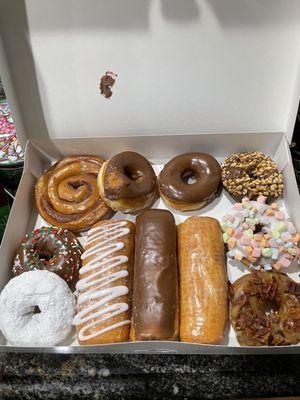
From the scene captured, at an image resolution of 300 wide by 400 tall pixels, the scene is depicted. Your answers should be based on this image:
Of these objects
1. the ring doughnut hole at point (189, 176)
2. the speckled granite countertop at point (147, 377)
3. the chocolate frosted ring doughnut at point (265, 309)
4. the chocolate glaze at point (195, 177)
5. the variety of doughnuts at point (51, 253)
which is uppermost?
the chocolate glaze at point (195, 177)

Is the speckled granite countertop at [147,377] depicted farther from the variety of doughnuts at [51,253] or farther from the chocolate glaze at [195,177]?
the chocolate glaze at [195,177]

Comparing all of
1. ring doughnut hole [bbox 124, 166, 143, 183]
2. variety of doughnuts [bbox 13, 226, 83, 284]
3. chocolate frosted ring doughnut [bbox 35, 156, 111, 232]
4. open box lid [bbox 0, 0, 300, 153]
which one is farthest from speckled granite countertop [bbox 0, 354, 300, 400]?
open box lid [bbox 0, 0, 300, 153]

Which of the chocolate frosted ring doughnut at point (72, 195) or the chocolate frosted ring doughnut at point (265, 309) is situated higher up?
the chocolate frosted ring doughnut at point (72, 195)

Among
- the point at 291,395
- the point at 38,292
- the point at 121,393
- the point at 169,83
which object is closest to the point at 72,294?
the point at 38,292

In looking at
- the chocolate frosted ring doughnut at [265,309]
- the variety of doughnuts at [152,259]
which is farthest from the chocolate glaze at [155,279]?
the chocolate frosted ring doughnut at [265,309]

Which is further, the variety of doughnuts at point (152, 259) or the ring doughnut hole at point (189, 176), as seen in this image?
the ring doughnut hole at point (189, 176)

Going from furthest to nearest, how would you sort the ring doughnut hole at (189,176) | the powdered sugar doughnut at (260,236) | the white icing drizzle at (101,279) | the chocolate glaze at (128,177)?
the ring doughnut hole at (189,176), the chocolate glaze at (128,177), the powdered sugar doughnut at (260,236), the white icing drizzle at (101,279)

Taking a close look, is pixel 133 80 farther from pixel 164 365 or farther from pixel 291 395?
pixel 291 395
